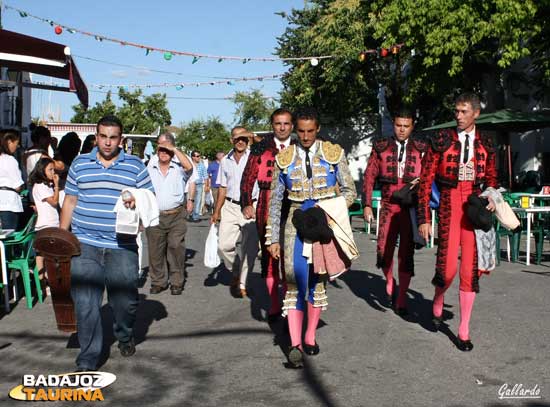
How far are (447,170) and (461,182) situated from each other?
15 cm

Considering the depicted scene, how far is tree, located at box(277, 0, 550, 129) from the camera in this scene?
1952 centimetres

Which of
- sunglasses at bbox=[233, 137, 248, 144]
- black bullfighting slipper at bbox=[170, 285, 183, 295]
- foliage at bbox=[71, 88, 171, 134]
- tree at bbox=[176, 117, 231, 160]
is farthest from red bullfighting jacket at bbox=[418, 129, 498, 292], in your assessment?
foliage at bbox=[71, 88, 171, 134]

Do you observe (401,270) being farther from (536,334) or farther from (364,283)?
(364,283)

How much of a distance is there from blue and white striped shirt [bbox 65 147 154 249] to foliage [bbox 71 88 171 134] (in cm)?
5105

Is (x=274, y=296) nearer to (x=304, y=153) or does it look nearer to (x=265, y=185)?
(x=265, y=185)

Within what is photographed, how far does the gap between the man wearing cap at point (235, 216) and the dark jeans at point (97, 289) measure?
321cm

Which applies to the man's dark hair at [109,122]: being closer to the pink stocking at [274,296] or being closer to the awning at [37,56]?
the pink stocking at [274,296]

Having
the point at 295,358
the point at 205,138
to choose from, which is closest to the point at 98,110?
the point at 205,138

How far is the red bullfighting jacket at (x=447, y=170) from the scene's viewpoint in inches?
265

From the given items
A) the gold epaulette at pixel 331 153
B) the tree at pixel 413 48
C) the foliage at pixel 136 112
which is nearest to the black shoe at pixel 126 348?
the gold epaulette at pixel 331 153

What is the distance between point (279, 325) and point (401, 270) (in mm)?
1381

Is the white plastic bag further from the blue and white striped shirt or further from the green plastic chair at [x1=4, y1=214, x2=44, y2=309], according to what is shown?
the blue and white striped shirt

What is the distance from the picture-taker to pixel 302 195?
6250 millimetres

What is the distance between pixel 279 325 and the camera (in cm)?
766
